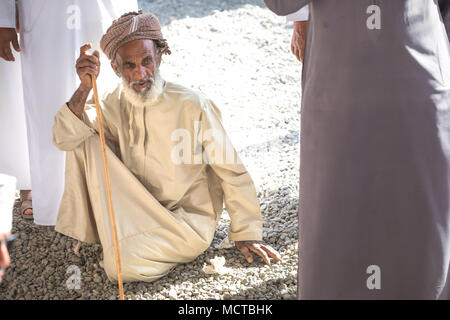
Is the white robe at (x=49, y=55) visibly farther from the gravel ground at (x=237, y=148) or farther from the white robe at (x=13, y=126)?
the gravel ground at (x=237, y=148)

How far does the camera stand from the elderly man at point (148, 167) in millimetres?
2672

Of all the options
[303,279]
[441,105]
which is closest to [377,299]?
[303,279]

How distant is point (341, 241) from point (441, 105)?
57 centimetres

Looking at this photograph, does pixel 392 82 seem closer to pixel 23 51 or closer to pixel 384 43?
A: pixel 384 43

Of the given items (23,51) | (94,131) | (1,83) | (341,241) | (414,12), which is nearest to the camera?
(414,12)

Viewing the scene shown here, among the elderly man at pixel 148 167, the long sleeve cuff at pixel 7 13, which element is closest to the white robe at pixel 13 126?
the long sleeve cuff at pixel 7 13

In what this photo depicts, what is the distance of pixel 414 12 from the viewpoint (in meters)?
1.82

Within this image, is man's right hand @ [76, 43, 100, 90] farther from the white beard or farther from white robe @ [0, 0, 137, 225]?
white robe @ [0, 0, 137, 225]

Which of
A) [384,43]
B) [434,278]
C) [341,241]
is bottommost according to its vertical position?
[434,278]

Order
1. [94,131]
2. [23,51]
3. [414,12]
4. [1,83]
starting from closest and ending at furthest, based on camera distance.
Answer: [414,12] < [94,131] < [23,51] < [1,83]

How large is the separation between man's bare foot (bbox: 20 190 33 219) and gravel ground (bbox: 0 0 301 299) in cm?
5

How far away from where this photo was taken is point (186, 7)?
7430 mm

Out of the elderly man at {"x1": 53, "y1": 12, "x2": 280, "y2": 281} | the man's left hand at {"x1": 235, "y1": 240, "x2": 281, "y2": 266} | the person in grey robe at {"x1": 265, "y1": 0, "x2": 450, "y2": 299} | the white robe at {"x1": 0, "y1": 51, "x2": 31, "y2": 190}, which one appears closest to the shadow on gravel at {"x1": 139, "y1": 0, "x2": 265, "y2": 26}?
the white robe at {"x1": 0, "y1": 51, "x2": 31, "y2": 190}

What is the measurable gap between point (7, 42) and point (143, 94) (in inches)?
34.5
